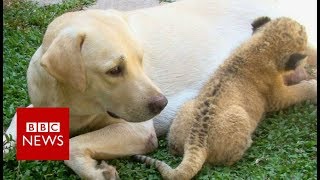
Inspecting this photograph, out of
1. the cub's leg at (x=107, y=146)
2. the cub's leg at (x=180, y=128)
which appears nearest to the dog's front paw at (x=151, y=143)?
the cub's leg at (x=107, y=146)

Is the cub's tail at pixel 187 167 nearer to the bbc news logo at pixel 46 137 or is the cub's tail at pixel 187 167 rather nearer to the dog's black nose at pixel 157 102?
the dog's black nose at pixel 157 102

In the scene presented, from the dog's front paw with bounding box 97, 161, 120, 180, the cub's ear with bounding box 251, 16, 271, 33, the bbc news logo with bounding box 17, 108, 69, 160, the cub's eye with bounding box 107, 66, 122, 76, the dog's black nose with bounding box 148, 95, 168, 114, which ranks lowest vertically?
the dog's front paw with bounding box 97, 161, 120, 180

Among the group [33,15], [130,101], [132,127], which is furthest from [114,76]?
[33,15]

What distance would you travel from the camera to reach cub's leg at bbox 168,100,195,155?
3666 millimetres

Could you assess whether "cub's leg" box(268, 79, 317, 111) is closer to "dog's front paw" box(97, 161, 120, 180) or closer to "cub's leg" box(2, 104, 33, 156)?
"dog's front paw" box(97, 161, 120, 180)

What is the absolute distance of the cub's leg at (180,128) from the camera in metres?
3.67

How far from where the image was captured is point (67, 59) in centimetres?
341

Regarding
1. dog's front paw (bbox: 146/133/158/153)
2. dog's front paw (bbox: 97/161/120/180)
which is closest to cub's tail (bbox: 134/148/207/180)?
dog's front paw (bbox: 97/161/120/180)

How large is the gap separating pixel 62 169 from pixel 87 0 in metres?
3.25

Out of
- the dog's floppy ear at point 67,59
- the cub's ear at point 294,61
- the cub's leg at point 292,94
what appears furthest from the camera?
the cub's leg at point 292,94

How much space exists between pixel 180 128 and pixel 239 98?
0.39 meters

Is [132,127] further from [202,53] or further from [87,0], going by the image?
[87,0]

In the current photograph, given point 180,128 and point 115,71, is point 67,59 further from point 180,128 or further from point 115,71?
point 180,128

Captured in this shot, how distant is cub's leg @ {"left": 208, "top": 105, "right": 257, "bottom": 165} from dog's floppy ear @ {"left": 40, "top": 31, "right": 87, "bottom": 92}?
0.76m
